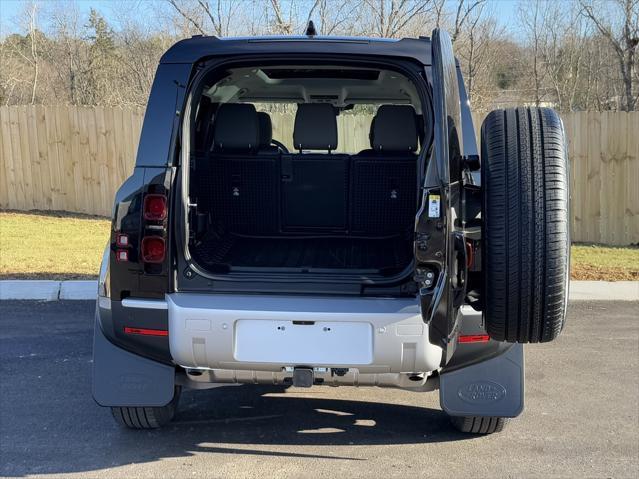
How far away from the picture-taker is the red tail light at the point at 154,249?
3.42 meters

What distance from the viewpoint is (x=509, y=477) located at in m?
3.62

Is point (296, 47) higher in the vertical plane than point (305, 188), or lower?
higher

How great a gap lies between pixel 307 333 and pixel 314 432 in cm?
108

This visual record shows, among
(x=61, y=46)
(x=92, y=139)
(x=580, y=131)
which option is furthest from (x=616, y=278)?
(x=61, y=46)

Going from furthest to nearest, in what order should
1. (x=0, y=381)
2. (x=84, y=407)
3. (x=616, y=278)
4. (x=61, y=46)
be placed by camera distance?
1. (x=61, y=46)
2. (x=616, y=278)
3. (x=0, y=381)
4. (x=84, y=407)

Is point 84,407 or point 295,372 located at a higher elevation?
point 295,372

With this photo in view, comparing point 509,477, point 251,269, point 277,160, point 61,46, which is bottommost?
point 509,477

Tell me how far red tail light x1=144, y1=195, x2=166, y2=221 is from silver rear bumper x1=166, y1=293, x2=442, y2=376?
15.9 inches

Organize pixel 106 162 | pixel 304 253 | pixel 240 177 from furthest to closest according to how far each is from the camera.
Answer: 1. pixel 106 162
2. pixel 240 177
3. pixel 304 253

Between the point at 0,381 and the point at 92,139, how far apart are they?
26.7ft

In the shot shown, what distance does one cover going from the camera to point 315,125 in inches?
187

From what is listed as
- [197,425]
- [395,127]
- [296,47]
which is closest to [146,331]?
[197,425]

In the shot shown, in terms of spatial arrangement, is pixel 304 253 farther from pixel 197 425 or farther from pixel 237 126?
pixel 197 425

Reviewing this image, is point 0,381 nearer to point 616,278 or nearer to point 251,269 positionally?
point 251,269
